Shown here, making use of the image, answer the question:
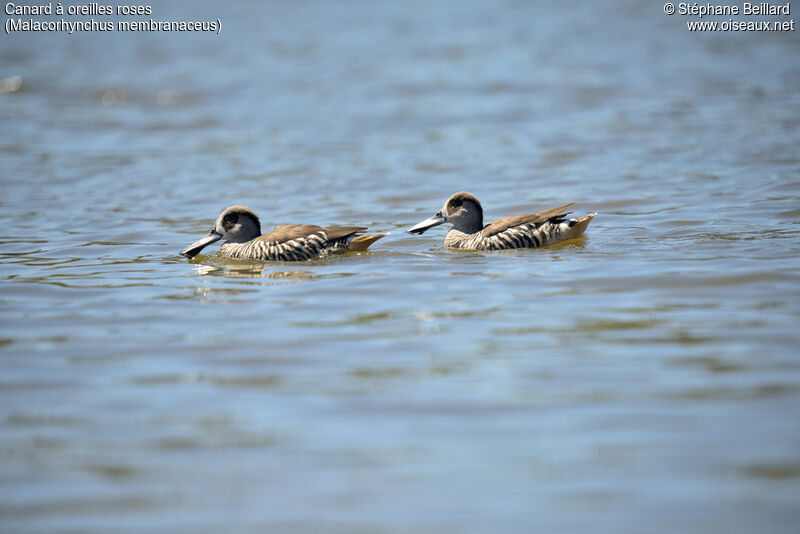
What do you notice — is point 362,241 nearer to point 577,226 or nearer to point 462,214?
point 462,214

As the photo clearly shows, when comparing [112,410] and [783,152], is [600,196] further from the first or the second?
[112,410]

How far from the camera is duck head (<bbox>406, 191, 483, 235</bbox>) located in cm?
1134

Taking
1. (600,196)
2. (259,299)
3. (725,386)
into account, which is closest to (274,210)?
(600,196)

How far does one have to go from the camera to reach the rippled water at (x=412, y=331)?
4785 mm

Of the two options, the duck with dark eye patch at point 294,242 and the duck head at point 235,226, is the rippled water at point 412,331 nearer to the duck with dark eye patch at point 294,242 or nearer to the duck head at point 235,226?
the duck with dark eye patch at point 294,242

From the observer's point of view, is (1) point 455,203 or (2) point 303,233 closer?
(2) point 303,233

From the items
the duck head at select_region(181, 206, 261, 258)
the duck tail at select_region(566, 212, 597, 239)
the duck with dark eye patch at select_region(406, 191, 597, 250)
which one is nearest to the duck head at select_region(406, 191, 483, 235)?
the duck with dark eye patch at select_region(406, 191, 597, 250)

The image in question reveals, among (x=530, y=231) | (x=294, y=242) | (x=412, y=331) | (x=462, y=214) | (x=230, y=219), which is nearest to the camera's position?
(x=412, y=331)

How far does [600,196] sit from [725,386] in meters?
8.14

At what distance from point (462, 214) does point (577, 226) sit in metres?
1.29

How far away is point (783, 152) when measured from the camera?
610 inches

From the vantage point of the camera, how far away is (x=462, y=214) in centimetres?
1138

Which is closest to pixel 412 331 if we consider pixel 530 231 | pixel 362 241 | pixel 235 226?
pixel 362 241

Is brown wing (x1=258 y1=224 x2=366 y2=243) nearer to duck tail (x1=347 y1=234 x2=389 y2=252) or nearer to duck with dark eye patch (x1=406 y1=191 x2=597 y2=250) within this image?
duck tail (x1=347 y1=234 x2=389 y2=252)
